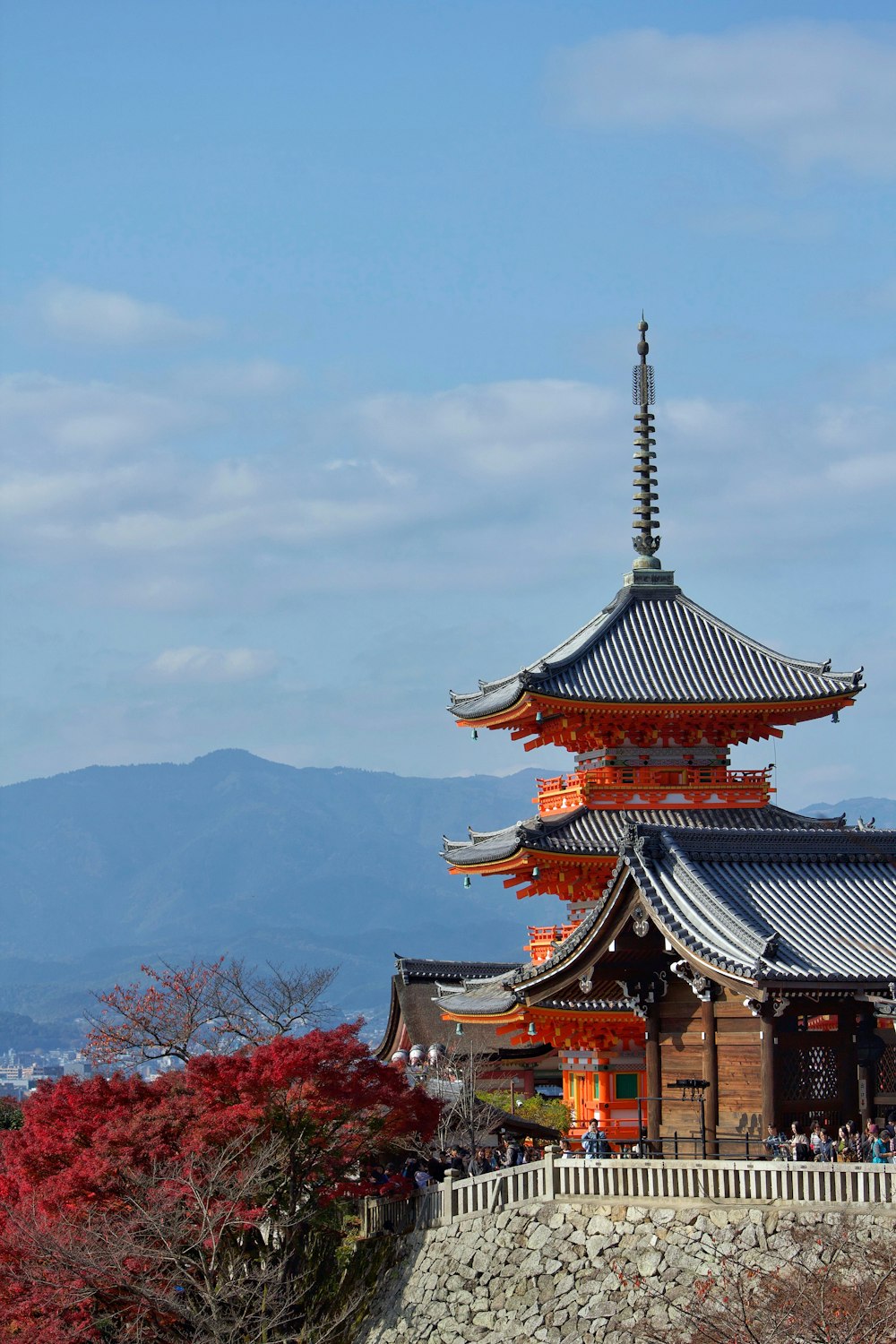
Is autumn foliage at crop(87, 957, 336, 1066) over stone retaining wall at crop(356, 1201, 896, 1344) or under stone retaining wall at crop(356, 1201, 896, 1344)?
over

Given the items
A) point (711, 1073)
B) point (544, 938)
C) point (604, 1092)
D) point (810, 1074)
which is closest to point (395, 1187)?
point (604, 1092)

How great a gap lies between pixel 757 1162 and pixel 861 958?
5.00 meters

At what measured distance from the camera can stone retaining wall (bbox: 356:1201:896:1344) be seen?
28.3m

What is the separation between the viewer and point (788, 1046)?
31.8 metres

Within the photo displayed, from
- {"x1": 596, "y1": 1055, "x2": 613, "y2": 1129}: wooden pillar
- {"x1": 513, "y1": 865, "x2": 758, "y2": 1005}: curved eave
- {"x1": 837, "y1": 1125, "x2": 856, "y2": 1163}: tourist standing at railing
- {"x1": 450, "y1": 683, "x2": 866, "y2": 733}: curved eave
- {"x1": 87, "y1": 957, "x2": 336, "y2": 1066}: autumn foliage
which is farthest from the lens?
{"x1": 450, "y1": 683, "x2": 866, "y2": 733}: curved eave

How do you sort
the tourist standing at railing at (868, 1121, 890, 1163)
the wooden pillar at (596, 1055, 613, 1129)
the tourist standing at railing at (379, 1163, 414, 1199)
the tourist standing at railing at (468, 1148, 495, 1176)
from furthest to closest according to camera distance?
Result: the wooden pillar at (596, 1055, 613, 1129) → the tourist standing at railing at (468, 1148, 495, 1176) → the tourist standing at railing at (379, 1163, 414, 1199) → the tourist standing at railing at (868, 1121, 890, 1163)

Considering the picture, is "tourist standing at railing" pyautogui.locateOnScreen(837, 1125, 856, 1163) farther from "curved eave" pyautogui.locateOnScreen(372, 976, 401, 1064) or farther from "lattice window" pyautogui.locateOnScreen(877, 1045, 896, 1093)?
"curved eave" pyautogui.locateOnScreen(372, 976, 401, 1064)

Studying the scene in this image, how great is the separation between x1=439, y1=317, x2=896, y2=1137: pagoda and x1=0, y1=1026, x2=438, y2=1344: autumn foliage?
4.74 m

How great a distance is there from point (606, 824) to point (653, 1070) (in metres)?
11.8

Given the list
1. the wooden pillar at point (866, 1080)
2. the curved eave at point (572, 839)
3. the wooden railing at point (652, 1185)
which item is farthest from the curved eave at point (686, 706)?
the wooden railing at point (652, 1185)

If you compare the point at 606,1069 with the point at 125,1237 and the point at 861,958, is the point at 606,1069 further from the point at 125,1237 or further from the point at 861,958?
the point at 125,1237

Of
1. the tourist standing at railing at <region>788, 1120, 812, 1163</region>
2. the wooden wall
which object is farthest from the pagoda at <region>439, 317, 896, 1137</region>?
the tourist standing at railing at <region>788, 1120, 812, 1163</region>

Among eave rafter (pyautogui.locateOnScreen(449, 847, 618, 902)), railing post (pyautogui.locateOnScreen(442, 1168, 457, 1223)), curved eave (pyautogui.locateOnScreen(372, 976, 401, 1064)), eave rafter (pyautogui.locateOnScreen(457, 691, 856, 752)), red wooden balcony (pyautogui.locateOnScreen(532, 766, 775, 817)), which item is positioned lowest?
railing post (pyautogui.locateOnScreen(442, 1168, 457, 1223))

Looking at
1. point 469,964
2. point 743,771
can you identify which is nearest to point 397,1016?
point 469,964
